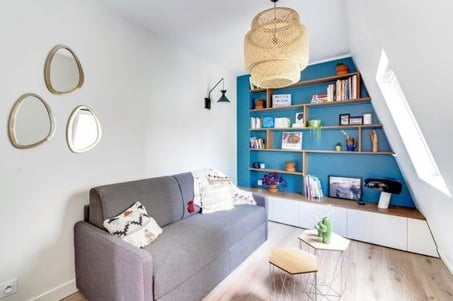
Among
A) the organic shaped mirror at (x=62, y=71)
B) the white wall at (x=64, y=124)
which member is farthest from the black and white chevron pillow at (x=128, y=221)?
the organic shaped mirror at (x=62, y=71)

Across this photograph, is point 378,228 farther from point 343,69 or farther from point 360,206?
point 343,69

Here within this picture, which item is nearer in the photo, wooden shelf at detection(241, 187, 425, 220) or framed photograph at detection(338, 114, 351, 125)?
wooden shelf at detection(241, 187, 425, 220)

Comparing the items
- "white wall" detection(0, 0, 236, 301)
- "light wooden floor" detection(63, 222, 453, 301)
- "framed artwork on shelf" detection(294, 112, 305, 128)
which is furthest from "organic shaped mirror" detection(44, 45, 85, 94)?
"framed artwork on shelf" detection(294, 112, 305, 128)

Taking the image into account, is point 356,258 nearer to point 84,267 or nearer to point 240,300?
point 240,300

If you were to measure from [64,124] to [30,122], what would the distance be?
226 millimetres

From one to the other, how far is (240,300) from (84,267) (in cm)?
130

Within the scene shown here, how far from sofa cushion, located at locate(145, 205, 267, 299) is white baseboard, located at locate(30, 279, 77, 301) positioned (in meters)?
0.84

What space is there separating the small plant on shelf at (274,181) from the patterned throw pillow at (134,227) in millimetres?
2244

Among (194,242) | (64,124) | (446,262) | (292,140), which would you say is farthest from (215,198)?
(446,262)

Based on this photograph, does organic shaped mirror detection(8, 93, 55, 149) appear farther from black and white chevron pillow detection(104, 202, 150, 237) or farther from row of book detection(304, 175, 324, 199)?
row of book detection(304, 175, 324, 199)

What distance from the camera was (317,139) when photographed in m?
3.51

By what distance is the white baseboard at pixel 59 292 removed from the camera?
5.81 feet

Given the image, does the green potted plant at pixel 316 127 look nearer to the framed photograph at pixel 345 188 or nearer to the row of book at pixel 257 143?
the framed photograph at pixel 345 188

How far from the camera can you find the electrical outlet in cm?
158
